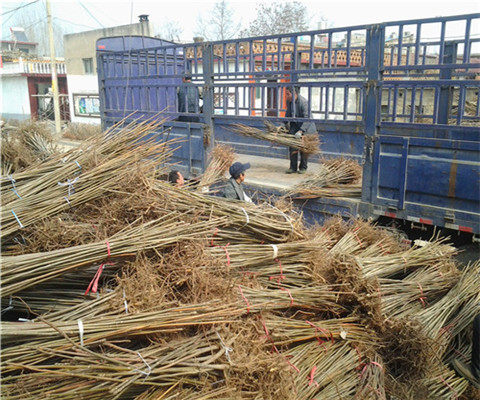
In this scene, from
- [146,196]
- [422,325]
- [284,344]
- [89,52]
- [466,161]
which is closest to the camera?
[284,344]

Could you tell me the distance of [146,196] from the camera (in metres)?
2.87

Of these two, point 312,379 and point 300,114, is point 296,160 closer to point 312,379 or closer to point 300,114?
point 300,114

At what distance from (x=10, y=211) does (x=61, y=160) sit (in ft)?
2.32

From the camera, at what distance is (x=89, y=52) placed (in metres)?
23.3

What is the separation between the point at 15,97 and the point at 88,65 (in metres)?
6.34

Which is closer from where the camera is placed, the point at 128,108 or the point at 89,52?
the point at 128,108

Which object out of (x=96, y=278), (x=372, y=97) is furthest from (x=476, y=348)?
(x=96, y=278)

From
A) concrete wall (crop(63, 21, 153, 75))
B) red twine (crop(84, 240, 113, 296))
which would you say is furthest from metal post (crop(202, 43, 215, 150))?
concrete wall (crop(63, 21, 153, 75))

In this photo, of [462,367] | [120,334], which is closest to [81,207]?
Answer: [120,334]

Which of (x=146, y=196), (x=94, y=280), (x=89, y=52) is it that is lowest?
(x=94, y=280)

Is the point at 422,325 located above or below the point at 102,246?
below

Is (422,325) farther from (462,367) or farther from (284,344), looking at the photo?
(284,344)

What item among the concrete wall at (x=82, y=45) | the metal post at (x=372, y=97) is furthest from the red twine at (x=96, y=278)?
the concrete wall at (x=82, y=45)

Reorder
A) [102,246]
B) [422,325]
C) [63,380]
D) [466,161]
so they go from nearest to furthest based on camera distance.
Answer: [63,380] → [102,246] → [422,325] → [466,161]
